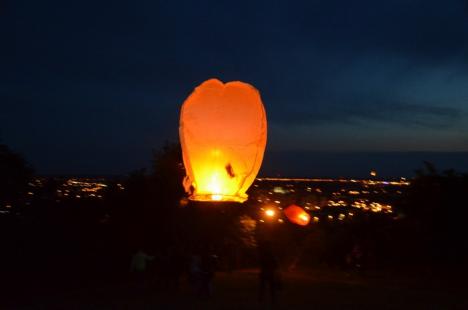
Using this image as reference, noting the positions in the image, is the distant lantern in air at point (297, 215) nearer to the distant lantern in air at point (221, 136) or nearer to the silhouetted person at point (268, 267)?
the silhouetted person at point (268, 267)

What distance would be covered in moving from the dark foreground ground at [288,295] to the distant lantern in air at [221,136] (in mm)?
3981

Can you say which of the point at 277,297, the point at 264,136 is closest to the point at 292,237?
the point at 277,297

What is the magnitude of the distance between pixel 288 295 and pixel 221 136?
6288mm

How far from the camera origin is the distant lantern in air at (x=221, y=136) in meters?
9.73

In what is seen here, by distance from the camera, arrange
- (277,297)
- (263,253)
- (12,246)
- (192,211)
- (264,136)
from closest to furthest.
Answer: (264,136) → (263,253) → (277,297) → (12,246) → (192,211)

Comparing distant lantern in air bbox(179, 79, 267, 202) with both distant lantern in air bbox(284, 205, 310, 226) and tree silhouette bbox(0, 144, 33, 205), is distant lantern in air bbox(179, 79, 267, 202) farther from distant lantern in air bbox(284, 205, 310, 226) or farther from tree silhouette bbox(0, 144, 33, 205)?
tree silhouette bbox(0, 144, 33, 205)

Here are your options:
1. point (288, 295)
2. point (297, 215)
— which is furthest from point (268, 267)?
point (297, 215)

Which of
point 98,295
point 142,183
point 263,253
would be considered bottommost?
point 98,295

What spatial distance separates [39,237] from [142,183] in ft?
12.6

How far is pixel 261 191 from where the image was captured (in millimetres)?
22875

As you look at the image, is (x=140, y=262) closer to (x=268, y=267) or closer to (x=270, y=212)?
(x=268, y=267)

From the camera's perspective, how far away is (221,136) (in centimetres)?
970

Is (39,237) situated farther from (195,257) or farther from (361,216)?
(361,216)

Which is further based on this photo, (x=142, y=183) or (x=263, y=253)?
(x=142, y=183)
